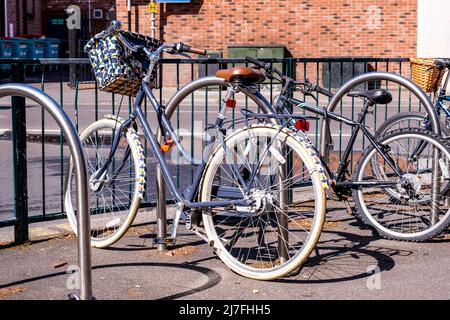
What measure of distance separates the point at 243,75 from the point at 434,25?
66.5 feet

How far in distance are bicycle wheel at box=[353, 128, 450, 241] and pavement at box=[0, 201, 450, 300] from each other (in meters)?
0.14

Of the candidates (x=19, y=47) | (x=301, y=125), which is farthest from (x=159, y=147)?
(x=19, y=47)

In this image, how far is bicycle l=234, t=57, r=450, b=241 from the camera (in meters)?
5.97

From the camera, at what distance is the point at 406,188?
19.9ft

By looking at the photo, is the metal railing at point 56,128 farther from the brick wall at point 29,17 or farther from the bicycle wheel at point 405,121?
the brick wall at point 29,17

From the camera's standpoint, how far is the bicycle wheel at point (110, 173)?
5.59 m

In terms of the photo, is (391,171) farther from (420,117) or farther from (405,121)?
(405,121)

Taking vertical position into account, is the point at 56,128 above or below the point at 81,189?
below

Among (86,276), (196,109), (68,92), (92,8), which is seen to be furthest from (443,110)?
(92,8)

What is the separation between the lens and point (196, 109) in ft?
63.5

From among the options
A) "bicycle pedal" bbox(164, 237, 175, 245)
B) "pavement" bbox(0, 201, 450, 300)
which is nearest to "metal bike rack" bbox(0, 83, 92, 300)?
"pavement" bbox(0, 201, 450, 300)

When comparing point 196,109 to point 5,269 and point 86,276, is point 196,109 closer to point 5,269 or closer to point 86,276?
point 5,269

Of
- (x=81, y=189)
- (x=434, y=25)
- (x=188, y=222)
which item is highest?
(x=434, y=25)

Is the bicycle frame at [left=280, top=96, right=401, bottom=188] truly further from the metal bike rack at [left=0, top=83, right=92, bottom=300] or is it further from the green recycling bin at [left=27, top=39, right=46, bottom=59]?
the green recycling bin at [left=27, top=39, right=46, bottom=59]
